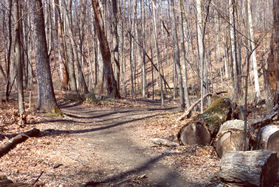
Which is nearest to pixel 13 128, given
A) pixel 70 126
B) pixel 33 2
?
pixel 70 126

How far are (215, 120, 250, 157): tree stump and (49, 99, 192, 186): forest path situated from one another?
1328 mm

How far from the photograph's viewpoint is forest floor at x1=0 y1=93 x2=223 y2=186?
541 centimetres

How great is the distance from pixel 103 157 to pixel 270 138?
12.9 ft

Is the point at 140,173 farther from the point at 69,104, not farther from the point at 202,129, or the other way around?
the point at 69,104

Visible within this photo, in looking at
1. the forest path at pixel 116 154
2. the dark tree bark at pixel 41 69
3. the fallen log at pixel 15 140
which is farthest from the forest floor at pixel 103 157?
the dark tree bark at pixel 41 69

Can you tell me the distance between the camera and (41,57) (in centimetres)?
1159

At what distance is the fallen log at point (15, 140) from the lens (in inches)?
269

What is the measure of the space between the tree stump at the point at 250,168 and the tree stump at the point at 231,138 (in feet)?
3.83

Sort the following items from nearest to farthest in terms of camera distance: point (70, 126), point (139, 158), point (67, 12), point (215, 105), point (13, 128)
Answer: point (139, 158) < point (215, 105) < point (13, 128) < point (70, 126) < point (67, 12)

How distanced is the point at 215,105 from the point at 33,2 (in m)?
8.74

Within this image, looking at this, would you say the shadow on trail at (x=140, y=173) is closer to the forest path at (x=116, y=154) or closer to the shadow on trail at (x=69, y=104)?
the forest path at (x=116, y=154)

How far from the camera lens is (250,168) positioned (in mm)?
4672

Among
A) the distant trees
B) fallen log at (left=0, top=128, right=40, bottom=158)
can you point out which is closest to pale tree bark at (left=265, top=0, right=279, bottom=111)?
the distant trees

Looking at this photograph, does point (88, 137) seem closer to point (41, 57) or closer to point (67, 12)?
point (41, 57)
